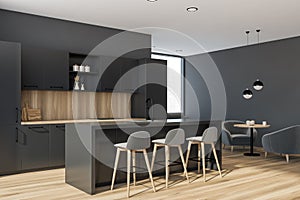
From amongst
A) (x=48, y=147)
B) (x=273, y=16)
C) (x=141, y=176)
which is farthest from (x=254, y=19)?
(x=48, y=147)

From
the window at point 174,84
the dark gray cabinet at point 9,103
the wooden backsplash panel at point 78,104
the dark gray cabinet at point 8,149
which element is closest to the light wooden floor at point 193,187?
the dark gray cabinet at point 8,149

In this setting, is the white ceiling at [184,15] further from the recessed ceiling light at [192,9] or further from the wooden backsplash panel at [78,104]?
the wooden backsplash panel at [78,104]

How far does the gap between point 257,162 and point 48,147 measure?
13.9 ft

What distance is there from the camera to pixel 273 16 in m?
6.18

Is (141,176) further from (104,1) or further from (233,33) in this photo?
(233,33)

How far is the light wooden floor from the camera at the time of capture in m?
4.14

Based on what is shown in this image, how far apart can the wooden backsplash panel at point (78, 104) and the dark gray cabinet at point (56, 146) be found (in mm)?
552

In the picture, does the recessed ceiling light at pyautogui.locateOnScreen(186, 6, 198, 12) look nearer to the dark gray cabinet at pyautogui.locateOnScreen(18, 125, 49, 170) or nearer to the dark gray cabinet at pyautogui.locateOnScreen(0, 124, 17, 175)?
the dark gray cabinet at pyautogui.locateOnScreen(18, 125, 49, 170)

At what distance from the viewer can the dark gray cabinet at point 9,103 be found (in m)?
5.24

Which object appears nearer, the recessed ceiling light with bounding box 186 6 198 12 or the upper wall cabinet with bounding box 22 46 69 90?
the recessed ceiling light with bounding box 186 6 198 12

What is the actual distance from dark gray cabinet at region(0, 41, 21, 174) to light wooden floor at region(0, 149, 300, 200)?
32 centimetres

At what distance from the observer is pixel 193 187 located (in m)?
4.59

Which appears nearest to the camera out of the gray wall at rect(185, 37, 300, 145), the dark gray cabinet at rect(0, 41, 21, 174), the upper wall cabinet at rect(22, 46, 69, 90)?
the dark gray cabinet at rect(0, 41, 21, 174)

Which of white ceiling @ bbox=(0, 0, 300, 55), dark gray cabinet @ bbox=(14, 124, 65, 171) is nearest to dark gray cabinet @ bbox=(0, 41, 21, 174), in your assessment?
dark gray cabinet @ bbox=(14, 124, 65, 171)
